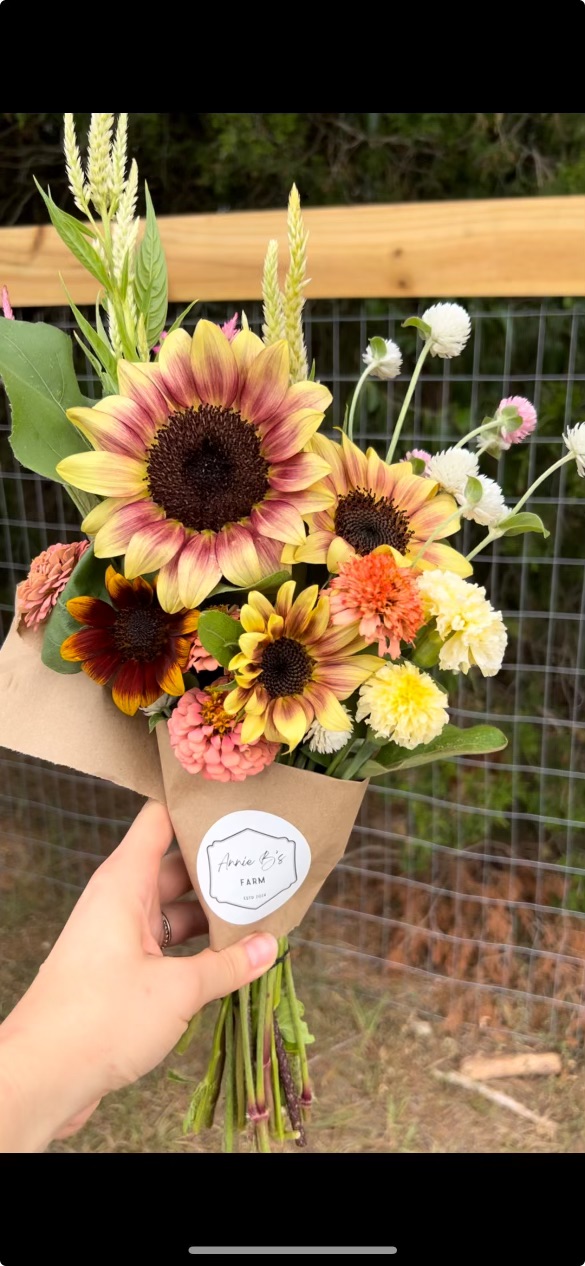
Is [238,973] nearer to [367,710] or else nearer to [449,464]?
[367,710]

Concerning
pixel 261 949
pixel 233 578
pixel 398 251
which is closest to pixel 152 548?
pixel 233 578

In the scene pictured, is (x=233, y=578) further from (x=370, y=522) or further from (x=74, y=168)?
(x=74, y=168)

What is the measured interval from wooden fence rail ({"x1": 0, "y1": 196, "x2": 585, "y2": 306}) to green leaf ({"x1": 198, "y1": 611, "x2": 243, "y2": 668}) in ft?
2.52

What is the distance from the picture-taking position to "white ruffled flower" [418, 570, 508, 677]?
56cm

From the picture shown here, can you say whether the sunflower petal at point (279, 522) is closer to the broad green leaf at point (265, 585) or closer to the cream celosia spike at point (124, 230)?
the broad green leaf at point (265, 585)

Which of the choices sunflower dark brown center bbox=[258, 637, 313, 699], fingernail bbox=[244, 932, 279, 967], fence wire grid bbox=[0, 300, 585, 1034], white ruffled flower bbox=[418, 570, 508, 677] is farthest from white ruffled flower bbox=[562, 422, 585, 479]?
fence wire grid bbox=[0, 300, 585, 1034]

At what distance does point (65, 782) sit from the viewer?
6.30 ft

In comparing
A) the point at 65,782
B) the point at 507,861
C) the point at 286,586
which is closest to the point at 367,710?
the point at 286,586

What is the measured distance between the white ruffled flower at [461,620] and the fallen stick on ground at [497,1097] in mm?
1219

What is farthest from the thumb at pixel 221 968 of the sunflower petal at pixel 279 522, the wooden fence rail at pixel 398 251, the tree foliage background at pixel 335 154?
the tree foliage background at pixel 335 154

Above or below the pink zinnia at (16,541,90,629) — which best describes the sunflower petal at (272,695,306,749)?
below

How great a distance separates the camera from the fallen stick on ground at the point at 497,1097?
4.80ft

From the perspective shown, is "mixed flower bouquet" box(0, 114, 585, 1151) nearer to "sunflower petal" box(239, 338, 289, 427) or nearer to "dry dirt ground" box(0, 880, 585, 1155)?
"sunflower petal" box(239, 338, 289, 427)

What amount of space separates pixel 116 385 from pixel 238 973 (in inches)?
18.5
